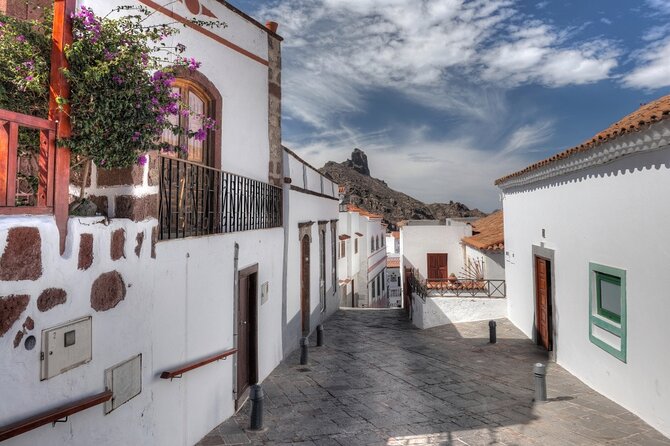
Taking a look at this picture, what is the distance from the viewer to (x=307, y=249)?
1298cm

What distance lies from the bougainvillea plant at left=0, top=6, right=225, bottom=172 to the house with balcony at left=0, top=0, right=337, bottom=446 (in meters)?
0.17

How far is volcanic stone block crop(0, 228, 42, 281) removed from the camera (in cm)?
310

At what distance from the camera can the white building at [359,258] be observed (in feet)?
94.0

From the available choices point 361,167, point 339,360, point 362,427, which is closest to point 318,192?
point 339,360

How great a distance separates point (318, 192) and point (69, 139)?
447 inches

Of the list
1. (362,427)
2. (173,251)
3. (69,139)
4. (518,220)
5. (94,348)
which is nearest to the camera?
(69,139)

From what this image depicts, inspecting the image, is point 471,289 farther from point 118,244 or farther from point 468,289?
point 118,244

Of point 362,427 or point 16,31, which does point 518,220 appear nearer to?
point 362,427

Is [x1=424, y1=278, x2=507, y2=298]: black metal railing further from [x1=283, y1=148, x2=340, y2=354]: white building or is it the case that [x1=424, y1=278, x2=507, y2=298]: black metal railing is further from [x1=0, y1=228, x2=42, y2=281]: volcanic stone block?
[x1=0, y1=228, x2=42, y2=281]: volcanic stone block

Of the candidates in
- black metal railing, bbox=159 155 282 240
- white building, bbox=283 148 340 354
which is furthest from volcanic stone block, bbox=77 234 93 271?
white building, bbox=283 148 340 354

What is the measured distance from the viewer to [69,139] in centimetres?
371

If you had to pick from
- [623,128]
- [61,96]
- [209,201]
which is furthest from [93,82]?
[623,128]

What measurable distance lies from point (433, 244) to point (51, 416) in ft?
74.3

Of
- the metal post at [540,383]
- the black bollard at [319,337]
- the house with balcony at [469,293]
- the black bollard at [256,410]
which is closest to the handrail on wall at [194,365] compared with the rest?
the black bollard at [256,410]
